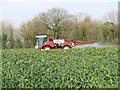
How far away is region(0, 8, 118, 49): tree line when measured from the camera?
23.4 feet

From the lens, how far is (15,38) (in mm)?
7621

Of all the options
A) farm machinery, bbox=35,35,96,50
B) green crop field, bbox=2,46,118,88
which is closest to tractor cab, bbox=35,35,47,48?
farm machinery, bbox=35,35,96,50

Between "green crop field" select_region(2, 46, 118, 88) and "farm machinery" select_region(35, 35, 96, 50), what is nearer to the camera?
"green crop field" select_region(2, 46, 118, 88)

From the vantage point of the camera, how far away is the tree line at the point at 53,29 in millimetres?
7121

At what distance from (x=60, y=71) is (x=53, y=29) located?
4.96 meters

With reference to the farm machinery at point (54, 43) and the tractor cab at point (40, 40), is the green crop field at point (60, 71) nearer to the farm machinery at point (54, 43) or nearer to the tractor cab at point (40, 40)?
the farm machinery at point (54, 43)

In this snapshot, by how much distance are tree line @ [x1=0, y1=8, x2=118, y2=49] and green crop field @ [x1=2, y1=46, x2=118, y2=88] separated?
2.87 m

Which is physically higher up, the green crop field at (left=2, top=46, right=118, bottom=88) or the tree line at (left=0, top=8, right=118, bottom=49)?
the tree line at (left=0, top=8, right=118, bottom=49)

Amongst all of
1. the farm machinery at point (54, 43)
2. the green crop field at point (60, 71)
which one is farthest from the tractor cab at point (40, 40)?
the green crop field at point (60, 71)

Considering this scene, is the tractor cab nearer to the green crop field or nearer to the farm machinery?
the farm machinery

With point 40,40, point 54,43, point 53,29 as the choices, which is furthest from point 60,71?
point 53,29

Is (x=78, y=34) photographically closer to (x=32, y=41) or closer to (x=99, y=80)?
(x=32, y=41)

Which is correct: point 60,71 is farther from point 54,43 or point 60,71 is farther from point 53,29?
point 53,29

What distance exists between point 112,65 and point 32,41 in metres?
4.19
